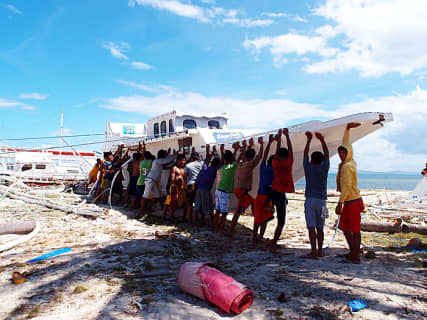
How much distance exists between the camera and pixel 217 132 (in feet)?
29.3

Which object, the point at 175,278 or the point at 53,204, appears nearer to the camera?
the point at 175,278

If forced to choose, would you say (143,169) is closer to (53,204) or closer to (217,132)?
(217,132)

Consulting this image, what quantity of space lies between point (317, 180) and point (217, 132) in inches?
177

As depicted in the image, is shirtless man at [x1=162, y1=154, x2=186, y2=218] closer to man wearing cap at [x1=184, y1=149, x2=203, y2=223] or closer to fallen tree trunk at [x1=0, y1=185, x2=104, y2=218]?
man wearing cap at [x1=184, y1=149, x2=203, y2=223]

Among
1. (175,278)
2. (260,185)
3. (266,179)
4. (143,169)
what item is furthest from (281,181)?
(143,169)

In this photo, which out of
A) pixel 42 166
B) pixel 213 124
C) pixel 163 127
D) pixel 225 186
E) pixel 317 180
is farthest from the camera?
pixel 42 166

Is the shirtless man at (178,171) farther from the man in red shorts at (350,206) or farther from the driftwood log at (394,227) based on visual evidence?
the driftwood log at (394,227)

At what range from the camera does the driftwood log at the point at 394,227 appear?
22.5 ft

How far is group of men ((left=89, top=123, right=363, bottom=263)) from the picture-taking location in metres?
4.58

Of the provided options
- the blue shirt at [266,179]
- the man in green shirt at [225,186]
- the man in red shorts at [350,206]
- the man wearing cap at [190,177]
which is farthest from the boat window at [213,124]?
the man in red shorts at [350,206]

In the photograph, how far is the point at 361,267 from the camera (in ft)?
13.9

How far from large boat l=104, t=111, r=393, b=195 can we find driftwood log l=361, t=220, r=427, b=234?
194 cm

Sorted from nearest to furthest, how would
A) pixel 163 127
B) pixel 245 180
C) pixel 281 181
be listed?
pixel 281 181
pixel 245 180
pixel 163 127

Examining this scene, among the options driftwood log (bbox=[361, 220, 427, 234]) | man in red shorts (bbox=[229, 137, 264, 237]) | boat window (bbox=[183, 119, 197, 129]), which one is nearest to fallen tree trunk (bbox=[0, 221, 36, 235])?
man in red shorts (bbox=[229, 137, 264, 237])
